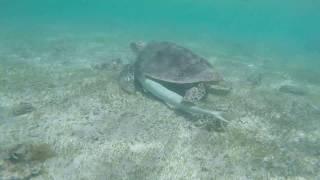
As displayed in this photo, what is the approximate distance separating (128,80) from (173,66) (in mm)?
2157

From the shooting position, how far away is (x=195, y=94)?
1196cm

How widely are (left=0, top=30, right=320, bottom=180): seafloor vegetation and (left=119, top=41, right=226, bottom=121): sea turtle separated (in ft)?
1.40

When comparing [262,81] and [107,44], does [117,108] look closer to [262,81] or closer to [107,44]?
[262,81]

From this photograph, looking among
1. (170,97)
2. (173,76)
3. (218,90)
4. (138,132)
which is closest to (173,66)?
(173,76)

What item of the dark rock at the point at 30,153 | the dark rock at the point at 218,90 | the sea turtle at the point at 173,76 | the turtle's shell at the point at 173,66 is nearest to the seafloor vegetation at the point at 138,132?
the dark rock at the point at 30,153

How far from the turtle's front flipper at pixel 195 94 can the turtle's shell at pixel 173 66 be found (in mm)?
254

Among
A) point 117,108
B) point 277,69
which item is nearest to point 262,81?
point 277,69

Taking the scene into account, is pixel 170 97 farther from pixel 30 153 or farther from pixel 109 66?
pixel 109 66

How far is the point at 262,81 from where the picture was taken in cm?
1819

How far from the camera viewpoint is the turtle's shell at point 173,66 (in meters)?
12.3

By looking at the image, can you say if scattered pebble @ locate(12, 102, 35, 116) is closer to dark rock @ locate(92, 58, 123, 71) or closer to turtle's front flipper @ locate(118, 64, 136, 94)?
turtle's front flipper @ locate(118, 64, 136, 94)

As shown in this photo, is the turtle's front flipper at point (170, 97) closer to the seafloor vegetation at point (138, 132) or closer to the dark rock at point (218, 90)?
the seafloor vegetation at point (138, 132)

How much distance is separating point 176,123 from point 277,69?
45.2 ft

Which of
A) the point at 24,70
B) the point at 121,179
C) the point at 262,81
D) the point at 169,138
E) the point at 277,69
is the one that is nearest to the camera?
the point at 121,179
